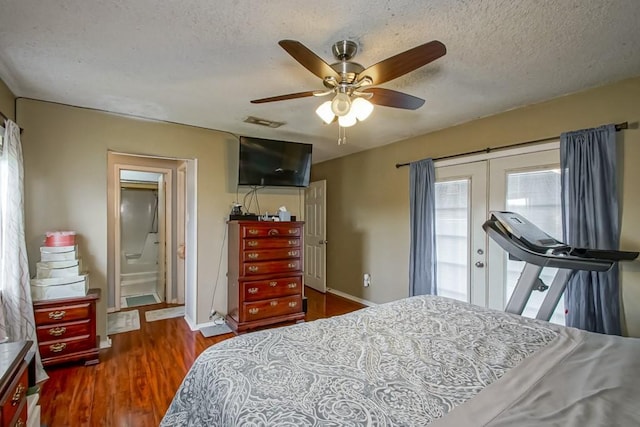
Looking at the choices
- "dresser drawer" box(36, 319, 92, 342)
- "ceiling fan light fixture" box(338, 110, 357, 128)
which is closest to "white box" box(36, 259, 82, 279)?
"dresser drawer" box(36, 319, 92, 342)

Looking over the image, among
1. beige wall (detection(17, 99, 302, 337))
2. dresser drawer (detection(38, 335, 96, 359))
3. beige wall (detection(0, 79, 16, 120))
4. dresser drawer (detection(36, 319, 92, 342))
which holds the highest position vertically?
beige wall (detection(0, 79, 16, 120))

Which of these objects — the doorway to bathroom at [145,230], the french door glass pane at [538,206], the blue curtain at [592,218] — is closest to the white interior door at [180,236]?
the doorway to bathroom at [145,230]

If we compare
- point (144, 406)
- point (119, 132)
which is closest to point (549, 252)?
point (144, 406)

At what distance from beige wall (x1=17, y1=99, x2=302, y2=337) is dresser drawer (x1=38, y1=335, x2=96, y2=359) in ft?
1.31

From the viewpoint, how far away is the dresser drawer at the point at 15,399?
1.12 metres

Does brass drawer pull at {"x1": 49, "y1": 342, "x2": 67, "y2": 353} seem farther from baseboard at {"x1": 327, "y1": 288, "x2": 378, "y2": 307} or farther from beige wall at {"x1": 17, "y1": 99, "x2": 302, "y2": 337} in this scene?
baseboard at {"x1": 327, "y1": 288, "x2": 378, "y2": 307}

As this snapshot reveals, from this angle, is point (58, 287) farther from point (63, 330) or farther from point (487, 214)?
point (487, 214)

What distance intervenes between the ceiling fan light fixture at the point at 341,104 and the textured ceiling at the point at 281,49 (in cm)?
33

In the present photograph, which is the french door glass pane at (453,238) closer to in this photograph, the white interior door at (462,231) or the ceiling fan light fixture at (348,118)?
the white interior door at (462,231)

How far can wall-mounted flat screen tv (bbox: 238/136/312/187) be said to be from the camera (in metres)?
3.52

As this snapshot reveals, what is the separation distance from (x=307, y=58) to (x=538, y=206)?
8.05ft

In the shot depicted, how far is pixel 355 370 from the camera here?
117 centimetres

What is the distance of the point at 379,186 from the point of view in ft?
14.1

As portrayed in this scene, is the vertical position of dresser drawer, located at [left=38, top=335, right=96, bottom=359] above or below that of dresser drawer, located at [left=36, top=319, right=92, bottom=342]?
below
